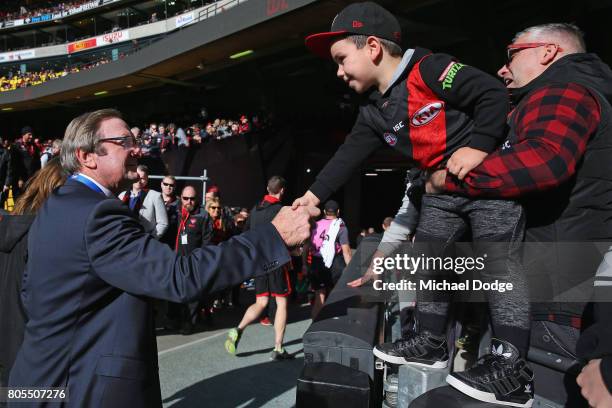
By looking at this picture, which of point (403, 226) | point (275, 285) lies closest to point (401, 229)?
point (403, 226)

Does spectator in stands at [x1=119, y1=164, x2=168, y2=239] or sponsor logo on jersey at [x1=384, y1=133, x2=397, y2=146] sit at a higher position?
sponsor logo on jersey at [x1=384, y1=133, x2=397, y2=146]

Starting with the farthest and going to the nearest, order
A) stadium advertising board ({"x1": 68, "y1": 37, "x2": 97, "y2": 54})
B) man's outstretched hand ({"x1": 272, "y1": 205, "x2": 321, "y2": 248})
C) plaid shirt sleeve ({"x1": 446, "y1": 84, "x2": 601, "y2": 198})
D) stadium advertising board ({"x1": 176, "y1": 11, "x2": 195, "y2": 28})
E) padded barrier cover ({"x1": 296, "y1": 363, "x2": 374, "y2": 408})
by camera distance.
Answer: stadium advertising board ({"x1": 68, "y1": 37, "x2": 97, "y2": 54}), stadium advertising board ({"x1": 176, "y1": 11, "x2": 195, "y2": 28}), padded barrier cover ({"x1": 296, "y1": 363, "x2": 374, "y2": 408}), man's outstretched hand ({"x1": 272, "y1": 205, "x2": 321, "y2": 248}), plaid shirt sleeve ({"x1": 446, "y1": 84, "x2": 601, "y2": 198})

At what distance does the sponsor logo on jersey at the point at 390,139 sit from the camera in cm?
219

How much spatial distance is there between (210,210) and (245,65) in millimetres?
12092

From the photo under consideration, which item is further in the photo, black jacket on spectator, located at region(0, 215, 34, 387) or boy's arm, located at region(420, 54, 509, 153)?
black jacket on spectator, located at region(0, 215, 34, 387)

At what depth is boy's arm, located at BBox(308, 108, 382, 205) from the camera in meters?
2.49

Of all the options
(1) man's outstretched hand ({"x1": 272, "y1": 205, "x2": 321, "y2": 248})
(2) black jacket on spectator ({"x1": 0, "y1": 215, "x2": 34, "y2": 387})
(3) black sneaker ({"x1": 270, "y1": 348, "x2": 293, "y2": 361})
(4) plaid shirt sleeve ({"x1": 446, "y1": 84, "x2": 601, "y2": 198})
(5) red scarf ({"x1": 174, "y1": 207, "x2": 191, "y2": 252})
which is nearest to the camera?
(4) plaid shirt sleeve ({"x1": 446, "y1": 84, "x2": 601, "y2": 198})

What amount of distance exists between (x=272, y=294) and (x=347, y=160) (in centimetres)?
364

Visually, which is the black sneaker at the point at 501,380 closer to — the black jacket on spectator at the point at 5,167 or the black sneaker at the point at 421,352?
the black sneaker at the point at 421,352

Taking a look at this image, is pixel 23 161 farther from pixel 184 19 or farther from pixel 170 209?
pixel 184 19

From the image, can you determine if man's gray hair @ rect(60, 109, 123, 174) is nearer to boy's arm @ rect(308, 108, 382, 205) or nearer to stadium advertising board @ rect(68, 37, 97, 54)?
boy's arm @ rect(308, 108, 382, 205)

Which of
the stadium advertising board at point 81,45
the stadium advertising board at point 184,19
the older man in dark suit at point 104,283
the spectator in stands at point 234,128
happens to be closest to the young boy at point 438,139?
the older man in dark suit at point 104,283

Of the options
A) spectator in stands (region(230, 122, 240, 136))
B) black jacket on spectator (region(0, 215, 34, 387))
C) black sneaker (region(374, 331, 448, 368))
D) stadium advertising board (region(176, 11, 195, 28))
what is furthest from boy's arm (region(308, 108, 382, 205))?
stadium advertising board (region(176, 11, 195, 28))

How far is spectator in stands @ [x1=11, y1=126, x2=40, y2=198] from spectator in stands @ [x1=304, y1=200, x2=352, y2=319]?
6.69 m
